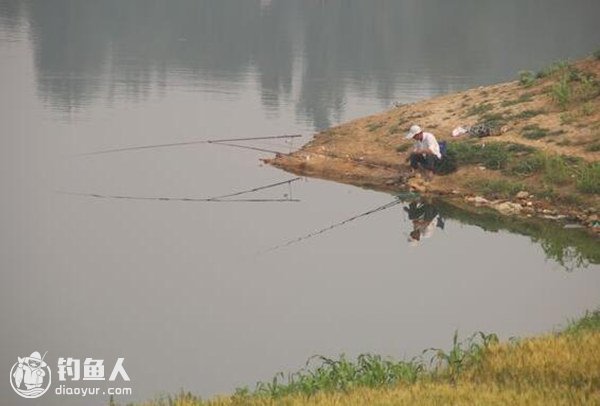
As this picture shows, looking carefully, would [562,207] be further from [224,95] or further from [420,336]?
[224,95]

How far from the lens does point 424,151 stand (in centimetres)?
2120

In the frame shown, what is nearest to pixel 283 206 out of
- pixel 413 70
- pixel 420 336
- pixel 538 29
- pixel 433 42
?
pixel 420 336

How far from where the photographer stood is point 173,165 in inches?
944

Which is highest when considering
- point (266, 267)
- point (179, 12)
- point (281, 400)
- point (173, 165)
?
point (179, 12)

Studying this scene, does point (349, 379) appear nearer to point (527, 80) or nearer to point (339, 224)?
point (339, 224)

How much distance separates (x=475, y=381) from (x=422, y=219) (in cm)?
1062

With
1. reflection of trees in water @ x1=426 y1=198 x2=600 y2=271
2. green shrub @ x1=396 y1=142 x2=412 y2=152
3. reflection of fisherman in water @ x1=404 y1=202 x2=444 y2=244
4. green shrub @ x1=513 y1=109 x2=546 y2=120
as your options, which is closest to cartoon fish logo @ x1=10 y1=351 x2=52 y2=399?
reflection of fisherman in water @ x1=404 y1=202 x2=444 y2=244

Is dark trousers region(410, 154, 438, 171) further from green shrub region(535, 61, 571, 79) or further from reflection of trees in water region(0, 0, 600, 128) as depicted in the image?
reflection of trees in water region(0, 0, 600, 128)

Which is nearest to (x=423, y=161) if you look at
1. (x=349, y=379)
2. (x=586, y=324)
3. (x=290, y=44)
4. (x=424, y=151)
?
(x=424, y=151)

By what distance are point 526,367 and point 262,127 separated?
2072 cm

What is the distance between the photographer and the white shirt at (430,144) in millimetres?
20906

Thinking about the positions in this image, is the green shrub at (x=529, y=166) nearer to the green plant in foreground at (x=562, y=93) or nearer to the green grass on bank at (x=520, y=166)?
the green grass on bank at (x=520, y=166)

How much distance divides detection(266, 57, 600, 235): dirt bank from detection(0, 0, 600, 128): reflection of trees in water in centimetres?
484

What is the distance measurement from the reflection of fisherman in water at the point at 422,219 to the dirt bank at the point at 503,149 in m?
0.64
